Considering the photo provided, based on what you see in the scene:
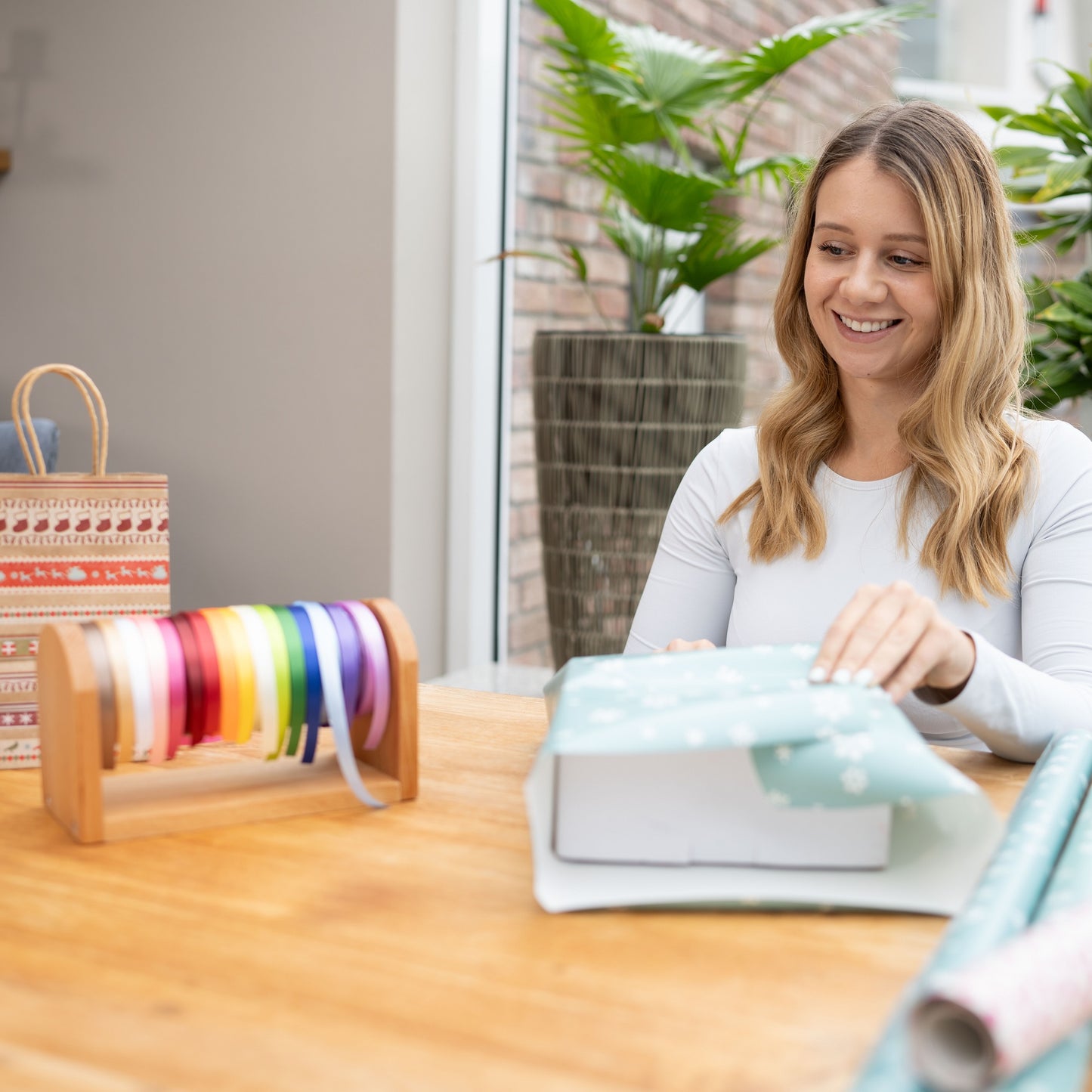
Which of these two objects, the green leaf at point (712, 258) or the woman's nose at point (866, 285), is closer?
the woman's nose at point (866, 285)

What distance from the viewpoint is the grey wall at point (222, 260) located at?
2744 millimetres

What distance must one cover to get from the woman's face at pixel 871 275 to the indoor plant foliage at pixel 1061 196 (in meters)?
1.10

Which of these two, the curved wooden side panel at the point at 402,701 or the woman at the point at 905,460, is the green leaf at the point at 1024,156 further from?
the curved wooden side panel at the point at 402,701

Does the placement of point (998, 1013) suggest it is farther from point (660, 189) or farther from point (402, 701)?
point (660, 189)

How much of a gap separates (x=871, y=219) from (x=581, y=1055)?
3.40ft

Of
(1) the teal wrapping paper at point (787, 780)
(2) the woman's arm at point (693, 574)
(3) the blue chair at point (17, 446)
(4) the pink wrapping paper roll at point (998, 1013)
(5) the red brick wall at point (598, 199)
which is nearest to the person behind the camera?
(4) the pink wrapping paper roll at point (998, 1013)

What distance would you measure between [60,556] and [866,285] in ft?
2.79

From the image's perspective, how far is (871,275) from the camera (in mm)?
1323

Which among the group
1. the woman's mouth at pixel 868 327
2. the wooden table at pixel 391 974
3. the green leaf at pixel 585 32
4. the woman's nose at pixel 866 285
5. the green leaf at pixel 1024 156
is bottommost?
the wooden table at pixel 391 974

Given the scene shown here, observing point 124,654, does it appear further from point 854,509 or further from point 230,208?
point 230,208

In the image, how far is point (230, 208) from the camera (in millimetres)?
2842

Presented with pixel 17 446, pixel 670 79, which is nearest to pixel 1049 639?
pixel 670 79

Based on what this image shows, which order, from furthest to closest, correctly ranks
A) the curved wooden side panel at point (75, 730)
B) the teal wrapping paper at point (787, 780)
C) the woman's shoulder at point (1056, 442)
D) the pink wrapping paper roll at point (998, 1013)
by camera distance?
the woman's shoulder at point (1056, 442), the curved wooden side panel at point (75, 730), the teal wrapping paper at point (787, 780), the pink wrapping paper roll at point (998, 1013)

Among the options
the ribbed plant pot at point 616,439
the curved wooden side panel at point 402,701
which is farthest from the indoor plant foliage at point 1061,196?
the curved wooden side panel at point 402,701
